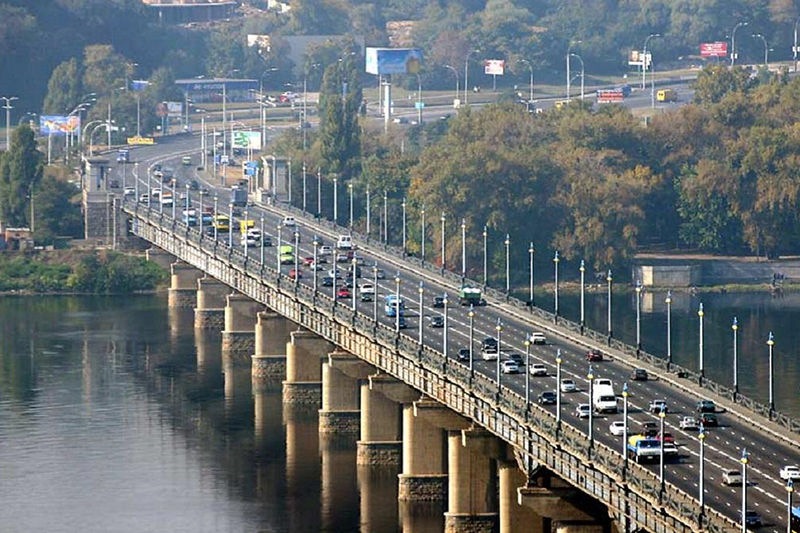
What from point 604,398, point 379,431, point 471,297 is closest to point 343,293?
point 471,297

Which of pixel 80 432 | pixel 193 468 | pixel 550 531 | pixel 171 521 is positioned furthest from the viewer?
pixel 80 432

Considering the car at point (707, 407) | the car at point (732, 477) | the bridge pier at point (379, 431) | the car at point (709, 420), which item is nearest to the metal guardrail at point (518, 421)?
the bridge pier at point (379, 431)

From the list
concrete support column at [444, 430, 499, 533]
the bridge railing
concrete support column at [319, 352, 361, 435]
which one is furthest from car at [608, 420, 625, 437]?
concrete support column at [319, 352, 361, 435]

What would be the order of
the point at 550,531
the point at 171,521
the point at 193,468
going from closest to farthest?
the point at 550,531 → the point at 171,521 → the point at 193,468

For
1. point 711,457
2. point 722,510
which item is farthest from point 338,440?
point 722,510

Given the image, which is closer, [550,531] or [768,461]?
[768,461]

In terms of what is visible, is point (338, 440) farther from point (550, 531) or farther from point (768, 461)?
point (768, 461)
